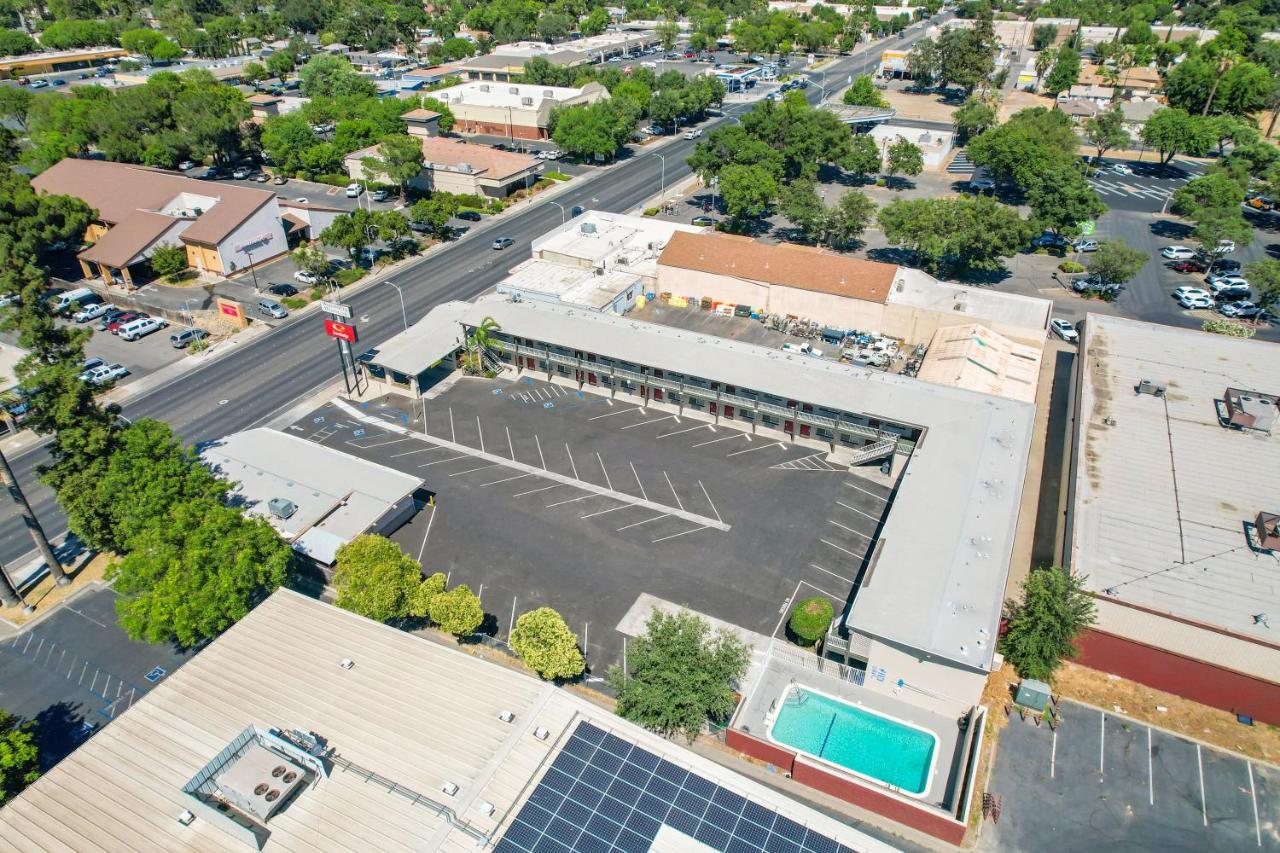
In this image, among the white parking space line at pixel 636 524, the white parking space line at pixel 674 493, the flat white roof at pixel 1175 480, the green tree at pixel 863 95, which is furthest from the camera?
the green tree at pixel 863 95

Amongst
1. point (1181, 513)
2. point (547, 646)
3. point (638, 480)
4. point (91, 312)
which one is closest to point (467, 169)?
point (91, 312)

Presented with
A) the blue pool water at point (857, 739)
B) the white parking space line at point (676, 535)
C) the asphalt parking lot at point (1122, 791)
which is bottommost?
the asphalt parking lot at point (1122, 791)

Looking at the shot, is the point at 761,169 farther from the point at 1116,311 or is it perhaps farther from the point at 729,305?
the point at 1116,311

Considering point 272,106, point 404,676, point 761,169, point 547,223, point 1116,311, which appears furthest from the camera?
point 272,106

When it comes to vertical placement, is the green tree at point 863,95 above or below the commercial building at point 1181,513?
above

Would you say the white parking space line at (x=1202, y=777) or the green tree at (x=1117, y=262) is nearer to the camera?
the white parking space line at (x=1202, y=777)

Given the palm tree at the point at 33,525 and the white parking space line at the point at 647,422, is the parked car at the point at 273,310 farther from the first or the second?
the white parking space line at the point at 647,422

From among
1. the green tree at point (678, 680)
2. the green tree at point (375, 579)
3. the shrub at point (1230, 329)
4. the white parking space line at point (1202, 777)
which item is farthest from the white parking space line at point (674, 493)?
the shrub at point (1230, 329)

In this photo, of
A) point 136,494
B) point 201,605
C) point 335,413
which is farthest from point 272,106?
point 201,605
